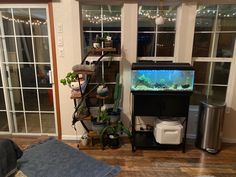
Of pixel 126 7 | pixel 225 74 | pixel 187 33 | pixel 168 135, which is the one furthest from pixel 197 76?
pixel 126 7

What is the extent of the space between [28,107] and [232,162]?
126 inches

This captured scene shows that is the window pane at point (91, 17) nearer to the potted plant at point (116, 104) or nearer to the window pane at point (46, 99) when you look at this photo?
the potted plant at point (116, 104)

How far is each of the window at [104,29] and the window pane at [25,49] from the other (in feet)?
2.79

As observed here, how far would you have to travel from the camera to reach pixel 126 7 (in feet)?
9.25

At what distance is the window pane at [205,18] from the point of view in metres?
2.89

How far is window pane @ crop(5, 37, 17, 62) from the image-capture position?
3.00 m

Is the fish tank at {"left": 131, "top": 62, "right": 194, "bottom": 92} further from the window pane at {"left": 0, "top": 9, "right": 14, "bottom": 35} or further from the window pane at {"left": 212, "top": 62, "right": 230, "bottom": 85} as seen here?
the window pane at {"left": 0, "top": 9, "right": 14, "bottom": 35}

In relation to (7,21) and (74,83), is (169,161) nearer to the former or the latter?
(74,83)

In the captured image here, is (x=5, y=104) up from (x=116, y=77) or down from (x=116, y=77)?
down

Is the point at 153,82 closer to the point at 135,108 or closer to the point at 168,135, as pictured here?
the point at 135,108

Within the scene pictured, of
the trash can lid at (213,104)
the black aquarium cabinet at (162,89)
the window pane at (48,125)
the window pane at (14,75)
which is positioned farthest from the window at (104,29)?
the trash can lid at (213,104)

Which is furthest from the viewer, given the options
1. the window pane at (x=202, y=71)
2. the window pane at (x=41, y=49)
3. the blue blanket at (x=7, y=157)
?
the window pane at (x=202, y=71)

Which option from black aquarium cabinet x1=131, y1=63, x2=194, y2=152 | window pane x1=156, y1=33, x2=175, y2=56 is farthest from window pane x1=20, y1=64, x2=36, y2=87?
window pane x1=156, y1=33, x2=175, y2=56

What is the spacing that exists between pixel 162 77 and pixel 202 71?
844 mm
